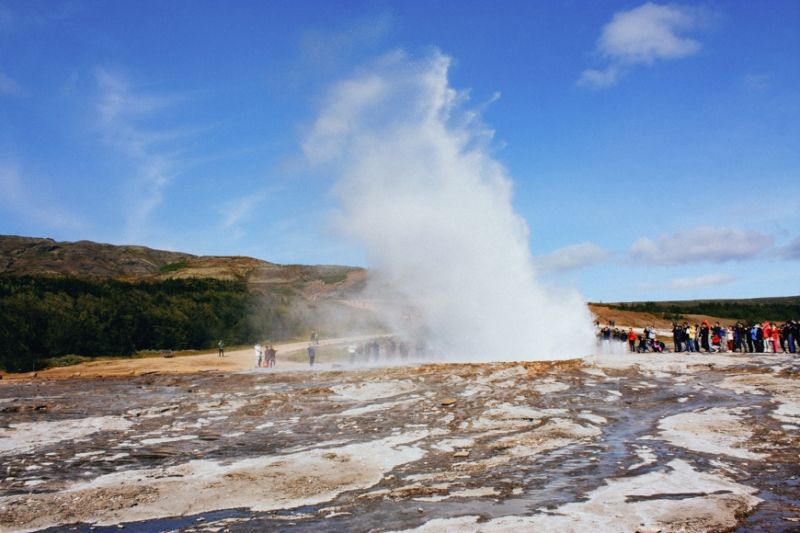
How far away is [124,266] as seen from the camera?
110m

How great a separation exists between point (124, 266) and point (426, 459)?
116 metres

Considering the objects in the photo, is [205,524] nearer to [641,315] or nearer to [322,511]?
[322,511]

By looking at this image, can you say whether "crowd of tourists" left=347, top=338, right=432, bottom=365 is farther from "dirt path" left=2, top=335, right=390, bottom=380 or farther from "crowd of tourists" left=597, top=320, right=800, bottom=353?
"crowd of tourists" left=597, top=320, right=800, bottom=353

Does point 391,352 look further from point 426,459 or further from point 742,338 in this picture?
point 426,459

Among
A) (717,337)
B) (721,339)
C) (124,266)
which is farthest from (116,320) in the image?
(124,266)

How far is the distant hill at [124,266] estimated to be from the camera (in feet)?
290

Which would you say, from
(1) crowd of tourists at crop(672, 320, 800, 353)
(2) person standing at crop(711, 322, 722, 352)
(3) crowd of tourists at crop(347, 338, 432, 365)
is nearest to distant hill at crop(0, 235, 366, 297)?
(3) crowd of tourists at crop(347, 338, 432, 365)

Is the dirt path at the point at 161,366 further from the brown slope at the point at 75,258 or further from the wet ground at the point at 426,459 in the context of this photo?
the brown slope at the point at 75,258

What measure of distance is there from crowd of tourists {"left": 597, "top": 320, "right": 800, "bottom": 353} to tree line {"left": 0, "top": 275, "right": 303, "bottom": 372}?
30.0 meters

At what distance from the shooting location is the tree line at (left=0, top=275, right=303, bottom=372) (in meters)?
36.2

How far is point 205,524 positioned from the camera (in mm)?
5516

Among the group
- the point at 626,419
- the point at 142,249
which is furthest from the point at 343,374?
the point at 142,249

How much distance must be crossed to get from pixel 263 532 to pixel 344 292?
55.8 meters

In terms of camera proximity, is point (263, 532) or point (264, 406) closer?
point (263, 532)
